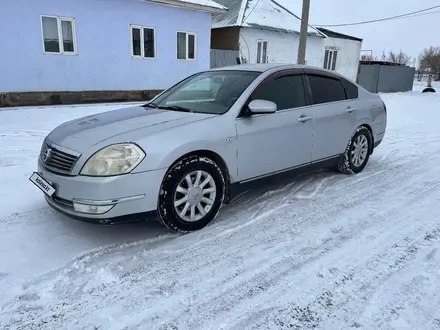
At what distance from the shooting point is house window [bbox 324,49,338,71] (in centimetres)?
2423

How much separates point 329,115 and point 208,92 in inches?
64.6

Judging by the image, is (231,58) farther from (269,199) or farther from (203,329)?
(203,329)

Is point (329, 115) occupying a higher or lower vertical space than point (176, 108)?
lower

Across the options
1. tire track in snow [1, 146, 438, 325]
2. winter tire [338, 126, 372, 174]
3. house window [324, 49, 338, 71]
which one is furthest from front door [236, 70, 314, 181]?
house window [324, 49, 338, 71]

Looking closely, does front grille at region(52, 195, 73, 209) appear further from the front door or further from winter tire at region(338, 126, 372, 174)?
winter tire at region(338, 126, 372, 174)

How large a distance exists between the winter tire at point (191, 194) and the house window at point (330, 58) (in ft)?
74.6

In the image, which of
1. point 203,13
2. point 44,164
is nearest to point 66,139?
point 44,164

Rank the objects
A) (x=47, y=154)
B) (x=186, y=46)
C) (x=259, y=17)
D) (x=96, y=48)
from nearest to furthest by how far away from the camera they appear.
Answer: (x=47, y=154), (x=96, y=48), (x=186, y=46), (x=259, y=17)

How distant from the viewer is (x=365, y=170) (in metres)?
5.73

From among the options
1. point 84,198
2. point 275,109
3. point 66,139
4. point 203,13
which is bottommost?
point 84,198

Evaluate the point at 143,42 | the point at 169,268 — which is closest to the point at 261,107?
the point at 169,268

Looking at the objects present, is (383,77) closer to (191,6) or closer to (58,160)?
(191,6)

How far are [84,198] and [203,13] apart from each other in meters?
14.0

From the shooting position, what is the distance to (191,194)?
3453 mm
